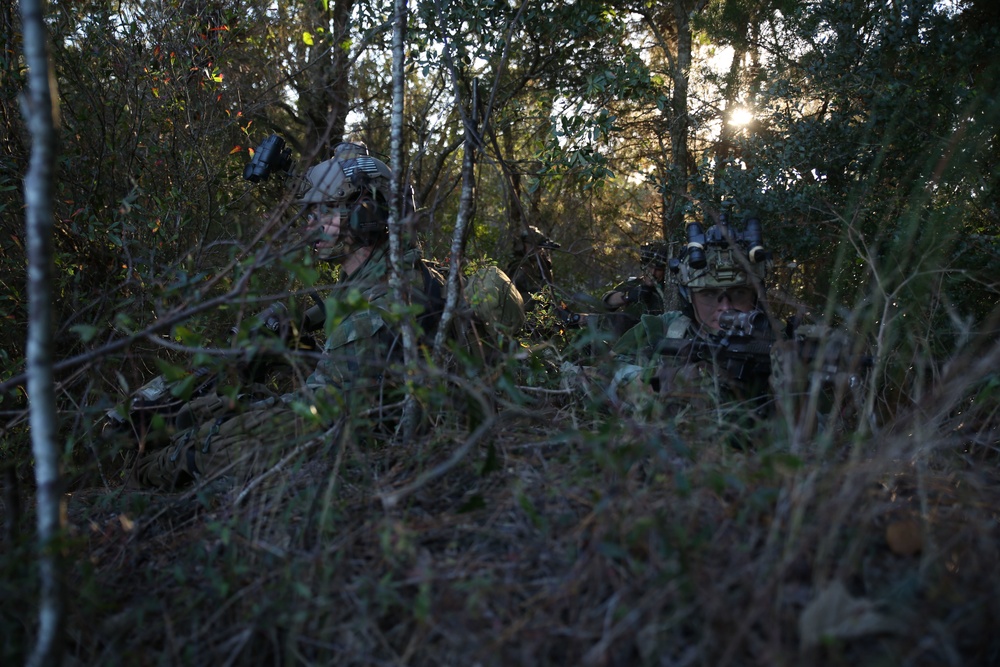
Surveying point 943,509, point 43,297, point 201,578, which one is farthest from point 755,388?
point 43,297

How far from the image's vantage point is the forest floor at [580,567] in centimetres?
175

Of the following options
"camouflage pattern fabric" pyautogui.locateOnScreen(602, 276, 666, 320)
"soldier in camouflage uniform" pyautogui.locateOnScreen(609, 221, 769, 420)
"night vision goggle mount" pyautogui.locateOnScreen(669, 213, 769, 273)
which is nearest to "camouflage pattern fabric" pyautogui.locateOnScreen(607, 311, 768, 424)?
"soldier in camouflage uniform" pyautogui.locateOnScreen(609, 221, 769, 420)

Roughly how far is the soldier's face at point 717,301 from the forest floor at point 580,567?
146 centimetres

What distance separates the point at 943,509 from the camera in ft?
7.33

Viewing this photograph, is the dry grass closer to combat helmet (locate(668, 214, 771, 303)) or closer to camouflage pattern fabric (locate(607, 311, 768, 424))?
camouflage pattern fabric (locate(607, 311, 768, 424))

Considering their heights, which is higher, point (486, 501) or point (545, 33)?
point (545, 33)

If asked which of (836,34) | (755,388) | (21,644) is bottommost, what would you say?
(21,644)

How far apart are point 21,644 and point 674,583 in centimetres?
164

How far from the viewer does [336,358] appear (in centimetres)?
236

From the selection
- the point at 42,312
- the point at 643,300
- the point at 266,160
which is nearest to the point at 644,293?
the point at 643,300

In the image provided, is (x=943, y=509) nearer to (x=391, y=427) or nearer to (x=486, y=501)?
(x=486, y=501)

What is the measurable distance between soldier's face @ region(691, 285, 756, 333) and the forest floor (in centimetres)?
146

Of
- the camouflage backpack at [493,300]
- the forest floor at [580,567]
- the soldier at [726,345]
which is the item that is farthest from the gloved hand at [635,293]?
the forest floor at [580,567]

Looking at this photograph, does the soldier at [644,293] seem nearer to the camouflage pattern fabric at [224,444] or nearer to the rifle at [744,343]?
the rifle at [744,343]
